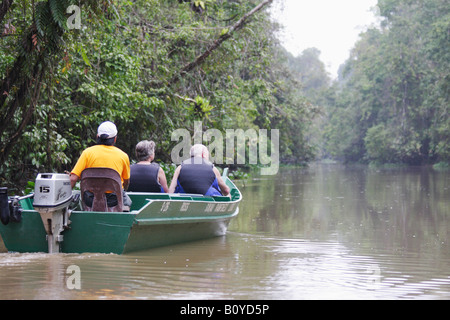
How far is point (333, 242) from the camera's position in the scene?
8.70 meters

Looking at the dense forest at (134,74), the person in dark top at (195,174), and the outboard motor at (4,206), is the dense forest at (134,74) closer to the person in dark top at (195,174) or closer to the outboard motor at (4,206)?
the person in dark top at (195,174)

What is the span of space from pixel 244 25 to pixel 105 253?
12.0 meters

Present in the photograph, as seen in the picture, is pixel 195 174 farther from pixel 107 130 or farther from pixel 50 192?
pixel 50 192

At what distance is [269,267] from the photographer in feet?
21.5

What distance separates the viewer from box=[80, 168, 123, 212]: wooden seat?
23.0 ft

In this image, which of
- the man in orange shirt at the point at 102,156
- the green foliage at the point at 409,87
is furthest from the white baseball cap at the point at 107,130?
the green foliage at the point at 409,87

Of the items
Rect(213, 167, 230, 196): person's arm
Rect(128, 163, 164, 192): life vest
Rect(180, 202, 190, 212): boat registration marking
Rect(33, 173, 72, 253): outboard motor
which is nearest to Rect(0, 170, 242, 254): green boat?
Rect(33, 173, 72, 253): outboard motor

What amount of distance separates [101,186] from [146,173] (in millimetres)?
1326

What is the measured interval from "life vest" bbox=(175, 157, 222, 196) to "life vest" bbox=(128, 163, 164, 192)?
2.04 feet

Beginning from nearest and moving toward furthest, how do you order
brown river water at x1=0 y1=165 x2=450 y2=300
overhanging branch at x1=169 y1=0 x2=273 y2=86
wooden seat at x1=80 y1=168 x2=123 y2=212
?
brown river water at x1=0 y1=165 x2=450 y2=300 → wooden seat at x1=80 y1=168 x2=123 y2=212 → overhanging branch at x1=169 y1=0 x2=273 y2=86

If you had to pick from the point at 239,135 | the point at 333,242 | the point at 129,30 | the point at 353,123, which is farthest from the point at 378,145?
the point at 333,242

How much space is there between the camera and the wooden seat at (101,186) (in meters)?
7.00

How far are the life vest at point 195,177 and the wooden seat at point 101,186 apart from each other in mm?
1942

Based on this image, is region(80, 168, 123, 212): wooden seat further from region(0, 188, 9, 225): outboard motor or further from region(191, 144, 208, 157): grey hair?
region(191, 144, 208, 157): grey hair
